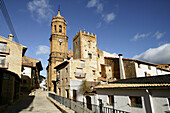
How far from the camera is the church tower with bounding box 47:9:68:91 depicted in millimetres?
42794

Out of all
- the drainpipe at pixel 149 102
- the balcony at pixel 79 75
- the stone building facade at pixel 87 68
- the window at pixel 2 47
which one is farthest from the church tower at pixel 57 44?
the drainpipe at pixel 149 102

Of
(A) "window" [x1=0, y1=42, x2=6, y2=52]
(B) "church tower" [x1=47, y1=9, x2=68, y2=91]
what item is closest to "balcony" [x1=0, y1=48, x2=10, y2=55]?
(A) "window" [x1=0, y1=42, x2=6, y2=52]

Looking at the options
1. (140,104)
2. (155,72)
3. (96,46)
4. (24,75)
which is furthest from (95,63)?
(140,104)

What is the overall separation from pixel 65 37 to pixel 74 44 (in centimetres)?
1224

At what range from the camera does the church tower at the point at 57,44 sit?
42.8 m

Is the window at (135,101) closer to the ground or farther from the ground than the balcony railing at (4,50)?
closer to the ground

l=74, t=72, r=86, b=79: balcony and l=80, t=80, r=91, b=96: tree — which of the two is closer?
l=80, t=80, r=91, b=96: tree

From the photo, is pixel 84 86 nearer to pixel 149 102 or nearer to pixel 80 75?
pixel 80 75

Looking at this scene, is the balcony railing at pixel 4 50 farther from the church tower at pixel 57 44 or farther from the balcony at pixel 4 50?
the church tower at pixel 57 44

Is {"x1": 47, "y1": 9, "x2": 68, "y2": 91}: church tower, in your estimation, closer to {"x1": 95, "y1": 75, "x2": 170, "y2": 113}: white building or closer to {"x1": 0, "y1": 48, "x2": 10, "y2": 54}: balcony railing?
{"x1": 0, "y1": 48, "x2": 10, "y2": 54}: balcony railing

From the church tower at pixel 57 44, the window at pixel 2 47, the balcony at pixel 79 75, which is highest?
the church tower at pixel 57 44

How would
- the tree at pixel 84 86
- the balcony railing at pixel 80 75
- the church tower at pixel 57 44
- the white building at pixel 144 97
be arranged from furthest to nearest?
the church tower at pixel 57 44, the balcony railing at pixel 80 75, the tree at pixel 84 86, the white building at pixel 144 97

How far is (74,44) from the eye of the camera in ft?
122

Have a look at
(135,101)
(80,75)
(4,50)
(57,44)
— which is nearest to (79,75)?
(80,75)
